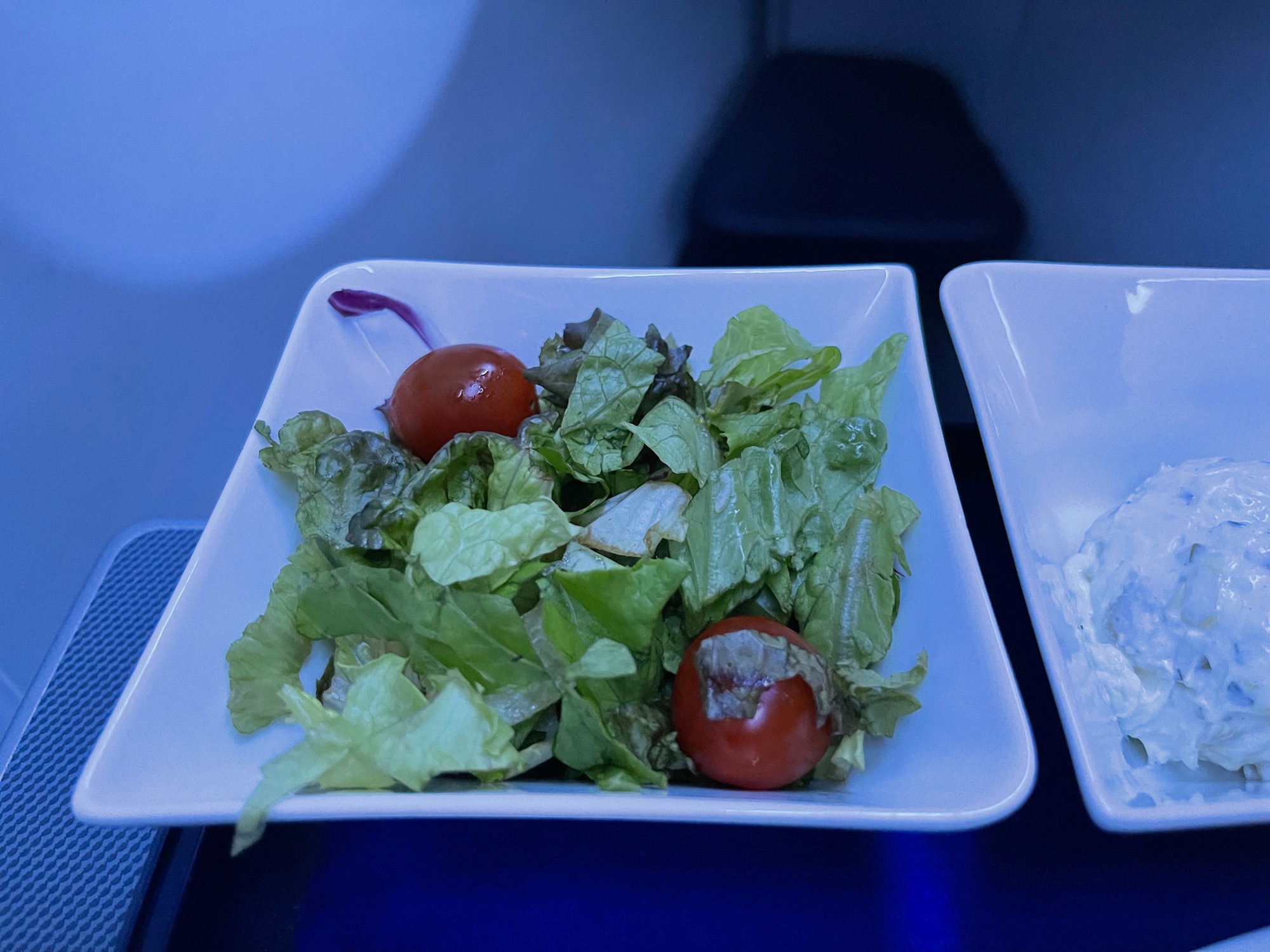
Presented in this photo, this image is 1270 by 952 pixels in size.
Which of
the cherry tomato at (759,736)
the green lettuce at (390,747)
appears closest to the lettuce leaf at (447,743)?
the green lettuce at (390,747)

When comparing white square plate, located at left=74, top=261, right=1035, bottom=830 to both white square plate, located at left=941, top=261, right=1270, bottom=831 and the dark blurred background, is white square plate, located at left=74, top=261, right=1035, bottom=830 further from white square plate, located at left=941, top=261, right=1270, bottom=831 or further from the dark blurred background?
the dark blurred background

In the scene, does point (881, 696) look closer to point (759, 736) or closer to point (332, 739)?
point (759, 736)

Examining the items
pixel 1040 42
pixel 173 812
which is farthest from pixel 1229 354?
pixel 173 812

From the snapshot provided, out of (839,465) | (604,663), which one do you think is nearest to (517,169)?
(839,465)

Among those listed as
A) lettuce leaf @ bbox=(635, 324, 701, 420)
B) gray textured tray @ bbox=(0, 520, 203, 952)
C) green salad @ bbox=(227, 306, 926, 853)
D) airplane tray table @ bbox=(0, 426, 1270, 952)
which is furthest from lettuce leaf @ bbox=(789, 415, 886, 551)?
gray textured tray @ bbox=(0, 520, 203, 952)

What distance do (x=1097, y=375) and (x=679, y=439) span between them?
37 centimetres

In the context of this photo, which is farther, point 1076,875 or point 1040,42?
point 1040,42

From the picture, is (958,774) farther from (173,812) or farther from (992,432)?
(173,812)

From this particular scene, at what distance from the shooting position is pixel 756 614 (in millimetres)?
589

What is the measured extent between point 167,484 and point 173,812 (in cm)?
65

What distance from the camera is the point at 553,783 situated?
53 centimetres

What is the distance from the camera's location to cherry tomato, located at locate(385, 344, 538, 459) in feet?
2.19

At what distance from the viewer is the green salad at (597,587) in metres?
0.50

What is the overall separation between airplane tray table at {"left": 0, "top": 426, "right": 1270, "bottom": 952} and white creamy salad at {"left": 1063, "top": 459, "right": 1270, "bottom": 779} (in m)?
0.08
